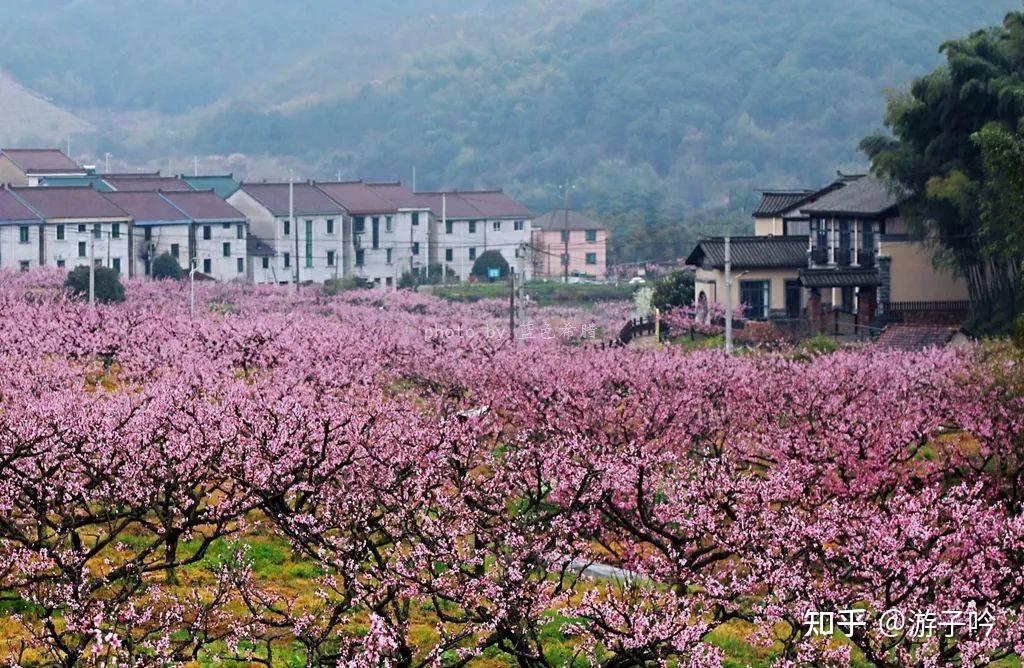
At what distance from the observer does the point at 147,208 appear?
81688 millimetres

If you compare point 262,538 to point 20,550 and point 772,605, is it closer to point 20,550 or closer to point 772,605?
point 20,550

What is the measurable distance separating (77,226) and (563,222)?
131 feet

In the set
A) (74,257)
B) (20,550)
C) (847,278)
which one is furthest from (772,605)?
(74,257)

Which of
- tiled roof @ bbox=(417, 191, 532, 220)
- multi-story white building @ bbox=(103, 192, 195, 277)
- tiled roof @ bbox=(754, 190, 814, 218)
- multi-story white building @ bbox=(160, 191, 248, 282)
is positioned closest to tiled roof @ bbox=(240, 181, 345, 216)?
multi-story white building @ bbox=(160, 191, 248, 282)

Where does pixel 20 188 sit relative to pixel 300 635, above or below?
above

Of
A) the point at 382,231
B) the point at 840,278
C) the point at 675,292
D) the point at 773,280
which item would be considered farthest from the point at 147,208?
the point at 840,278

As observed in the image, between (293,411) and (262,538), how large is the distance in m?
1.96

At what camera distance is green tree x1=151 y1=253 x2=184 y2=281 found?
79188 mm

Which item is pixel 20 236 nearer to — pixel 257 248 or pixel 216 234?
pixel 216 234

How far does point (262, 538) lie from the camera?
939 inches

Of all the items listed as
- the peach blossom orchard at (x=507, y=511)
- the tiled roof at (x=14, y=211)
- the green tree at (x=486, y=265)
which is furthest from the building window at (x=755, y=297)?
the green tree at (x=486, y=265)

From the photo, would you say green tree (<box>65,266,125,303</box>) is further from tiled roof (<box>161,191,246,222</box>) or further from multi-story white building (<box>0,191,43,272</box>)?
tiled roof (<box>161,191,246,222</box>)

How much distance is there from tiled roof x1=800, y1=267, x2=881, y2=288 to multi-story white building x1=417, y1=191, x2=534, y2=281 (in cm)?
4424

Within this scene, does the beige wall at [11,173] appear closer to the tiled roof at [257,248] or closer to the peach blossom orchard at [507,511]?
the tiled roof at [257,248]
